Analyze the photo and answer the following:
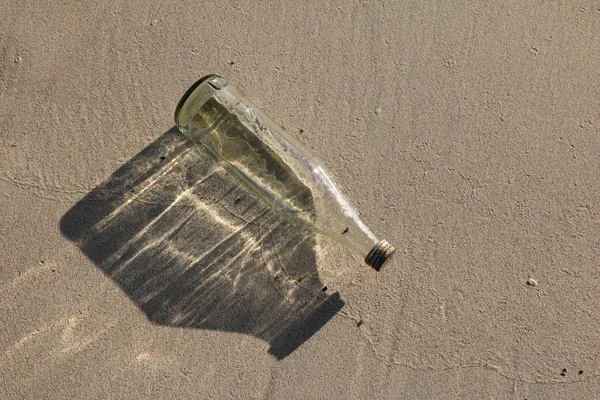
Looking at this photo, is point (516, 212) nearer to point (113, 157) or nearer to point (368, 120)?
point (368, 120)

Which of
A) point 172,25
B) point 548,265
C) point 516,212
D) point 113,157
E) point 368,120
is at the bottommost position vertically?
point 548,265

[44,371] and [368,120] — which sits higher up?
[44,371]

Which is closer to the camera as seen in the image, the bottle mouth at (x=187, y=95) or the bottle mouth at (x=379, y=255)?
the bottle mouth at (x=379, y=255)

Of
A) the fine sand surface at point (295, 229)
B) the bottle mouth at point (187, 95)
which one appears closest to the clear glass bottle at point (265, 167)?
the bottle mouth at point (187, 95)

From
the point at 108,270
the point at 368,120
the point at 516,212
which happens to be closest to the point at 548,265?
the point at 516,212

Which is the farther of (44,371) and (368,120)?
(368,120)

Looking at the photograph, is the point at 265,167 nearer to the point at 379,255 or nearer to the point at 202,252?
the point at 202,252

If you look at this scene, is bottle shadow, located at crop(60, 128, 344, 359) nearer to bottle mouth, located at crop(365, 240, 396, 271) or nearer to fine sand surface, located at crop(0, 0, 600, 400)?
fine sand surface, located at crop(0, 0, 600, 400)

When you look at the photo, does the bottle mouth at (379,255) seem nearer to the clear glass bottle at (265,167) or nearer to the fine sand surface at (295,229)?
the clear glass bottle at (265,167)

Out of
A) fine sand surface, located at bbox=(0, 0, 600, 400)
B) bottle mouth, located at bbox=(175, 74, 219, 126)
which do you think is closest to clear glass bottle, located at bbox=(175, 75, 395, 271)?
bottle mouth, located at bbox=(175, 74, 219, 126)
